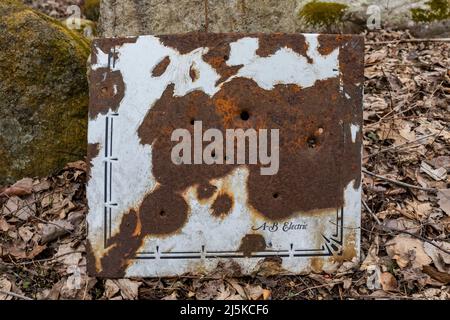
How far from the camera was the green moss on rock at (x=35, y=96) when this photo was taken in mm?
2498

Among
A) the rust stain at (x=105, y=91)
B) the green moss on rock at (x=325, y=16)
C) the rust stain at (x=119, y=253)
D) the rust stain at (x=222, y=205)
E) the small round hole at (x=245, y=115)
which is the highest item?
the green moss on rock at (x=325, y=16)

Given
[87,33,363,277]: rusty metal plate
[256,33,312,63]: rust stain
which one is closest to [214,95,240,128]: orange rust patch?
[87,33,363,277]: rusty metal plate

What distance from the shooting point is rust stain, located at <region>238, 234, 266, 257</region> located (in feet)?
6.83

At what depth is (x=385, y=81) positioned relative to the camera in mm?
3338

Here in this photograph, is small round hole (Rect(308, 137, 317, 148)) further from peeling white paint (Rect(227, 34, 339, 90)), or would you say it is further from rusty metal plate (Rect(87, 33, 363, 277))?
peeling white paint (Rect(227, 34, 339, 90))

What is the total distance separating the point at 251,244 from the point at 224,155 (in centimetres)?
40

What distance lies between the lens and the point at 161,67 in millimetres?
2131

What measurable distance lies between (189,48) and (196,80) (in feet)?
0.49

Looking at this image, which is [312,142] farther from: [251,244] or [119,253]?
[119,253]

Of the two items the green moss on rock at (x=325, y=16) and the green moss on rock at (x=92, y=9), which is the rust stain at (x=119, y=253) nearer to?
the green moss on rock at (x=325, y=16)

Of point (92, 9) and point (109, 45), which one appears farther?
point (92, 9)

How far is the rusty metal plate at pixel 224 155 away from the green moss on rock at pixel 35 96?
51 cm

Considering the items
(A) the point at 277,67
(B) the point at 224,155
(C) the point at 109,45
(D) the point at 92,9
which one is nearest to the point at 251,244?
(B) the point at 224,155

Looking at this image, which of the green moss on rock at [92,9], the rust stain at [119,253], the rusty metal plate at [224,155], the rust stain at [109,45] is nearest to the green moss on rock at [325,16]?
the rusty metal plate at [224,155]
